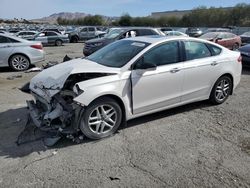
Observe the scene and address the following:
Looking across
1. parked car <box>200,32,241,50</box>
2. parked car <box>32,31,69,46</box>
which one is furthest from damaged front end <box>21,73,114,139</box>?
parked car <box>32,31,69,46</box>

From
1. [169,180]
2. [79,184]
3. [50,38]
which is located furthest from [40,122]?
[50,38]

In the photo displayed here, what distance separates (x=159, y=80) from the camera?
4.94 meters

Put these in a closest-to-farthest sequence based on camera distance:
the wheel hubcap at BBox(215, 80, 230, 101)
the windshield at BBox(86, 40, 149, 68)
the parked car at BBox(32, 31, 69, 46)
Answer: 1. the windshield at BBox(86, 40, 149, 68)
2. the wheel hubcap at BBox(215, 80, 230, 101)
3. the parked car at BBox(32, 31, 69, 46)

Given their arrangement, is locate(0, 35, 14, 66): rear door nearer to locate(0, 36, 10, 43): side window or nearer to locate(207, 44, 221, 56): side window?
locate(0, 36, 10, 43): side window

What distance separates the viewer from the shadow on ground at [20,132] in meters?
4.18

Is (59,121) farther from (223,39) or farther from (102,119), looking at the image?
(223,39)

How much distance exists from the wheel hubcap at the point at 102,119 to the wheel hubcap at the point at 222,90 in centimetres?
270

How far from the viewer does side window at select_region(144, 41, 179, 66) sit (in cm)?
496

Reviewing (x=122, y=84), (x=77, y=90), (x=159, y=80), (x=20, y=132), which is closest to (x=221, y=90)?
(x=159, y=80)

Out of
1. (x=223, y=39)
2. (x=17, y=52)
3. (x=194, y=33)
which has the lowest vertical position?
(x=194, y=33)

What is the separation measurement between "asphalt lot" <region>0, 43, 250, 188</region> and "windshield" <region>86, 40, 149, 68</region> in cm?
118

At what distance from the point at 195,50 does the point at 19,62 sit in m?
7.62

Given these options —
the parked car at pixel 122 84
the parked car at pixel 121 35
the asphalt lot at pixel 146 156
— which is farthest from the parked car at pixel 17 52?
the parked car at pixel 122 84

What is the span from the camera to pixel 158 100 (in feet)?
16.5
